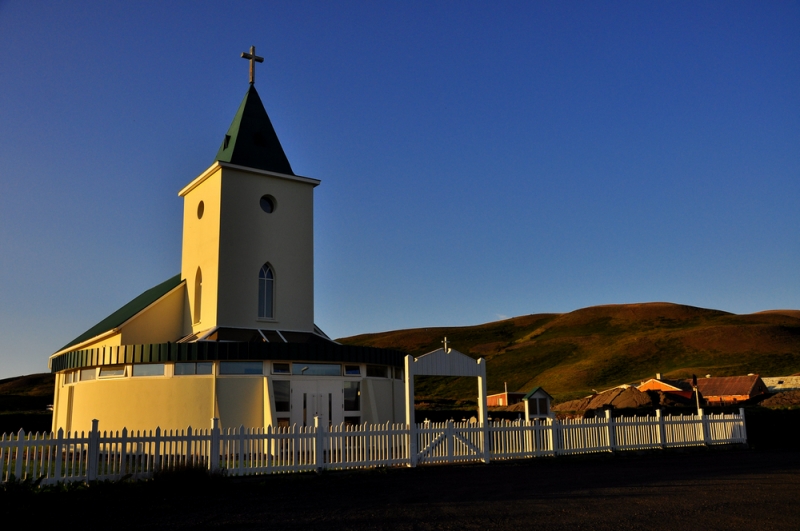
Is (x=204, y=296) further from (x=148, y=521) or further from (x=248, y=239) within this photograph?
(x=148, y=521)

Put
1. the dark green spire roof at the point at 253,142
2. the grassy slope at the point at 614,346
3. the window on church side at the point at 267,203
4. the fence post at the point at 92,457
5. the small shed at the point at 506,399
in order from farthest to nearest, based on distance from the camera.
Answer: the grassy slope at the point at 614,346 < the small shed at the point at 506,399 < the dark green spire roof at the point at 253,142 < the window on church side at the point at 267,203 < the fence post at the point at 92,457

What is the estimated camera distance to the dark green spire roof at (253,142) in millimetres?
26969

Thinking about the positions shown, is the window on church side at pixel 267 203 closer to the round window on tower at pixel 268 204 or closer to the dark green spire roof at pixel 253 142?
the round window on tower at pixel 268 204

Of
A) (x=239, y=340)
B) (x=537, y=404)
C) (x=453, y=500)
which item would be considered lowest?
(x=453, y=500)

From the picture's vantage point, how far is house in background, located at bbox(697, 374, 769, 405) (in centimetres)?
6178

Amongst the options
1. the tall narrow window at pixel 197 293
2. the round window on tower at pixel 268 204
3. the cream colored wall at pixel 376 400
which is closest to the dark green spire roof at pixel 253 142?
the round window on tower at pixel 268 204

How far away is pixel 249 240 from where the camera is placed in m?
25.9

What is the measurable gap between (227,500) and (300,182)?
17.0m

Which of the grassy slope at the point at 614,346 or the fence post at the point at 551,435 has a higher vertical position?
the grassy slope at the point at 614,346

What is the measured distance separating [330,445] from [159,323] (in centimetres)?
1296

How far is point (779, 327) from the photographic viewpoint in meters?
98.8

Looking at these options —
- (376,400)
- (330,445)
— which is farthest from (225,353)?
(330,445)

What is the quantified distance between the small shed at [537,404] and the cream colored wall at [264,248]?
8621mm

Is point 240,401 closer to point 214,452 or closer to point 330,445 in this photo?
point 330,445
